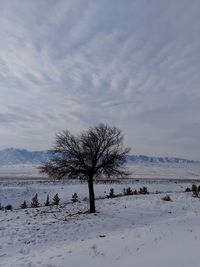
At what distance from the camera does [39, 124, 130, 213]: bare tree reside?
25.8 metres

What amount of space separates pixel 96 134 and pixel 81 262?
51.1ft

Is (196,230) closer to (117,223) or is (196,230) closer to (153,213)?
(117,223)

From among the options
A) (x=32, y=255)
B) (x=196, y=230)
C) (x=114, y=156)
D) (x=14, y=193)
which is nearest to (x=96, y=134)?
(x=114, y=156)

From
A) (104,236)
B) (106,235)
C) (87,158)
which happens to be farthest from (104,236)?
(87,158)

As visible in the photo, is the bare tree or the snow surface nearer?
the snow surface

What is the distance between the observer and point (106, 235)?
17.7 meters

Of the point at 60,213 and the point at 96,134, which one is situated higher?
the point at 96,134

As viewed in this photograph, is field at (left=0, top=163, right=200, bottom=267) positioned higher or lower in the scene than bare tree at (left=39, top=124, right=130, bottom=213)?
lower

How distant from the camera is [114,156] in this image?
87.4 ft

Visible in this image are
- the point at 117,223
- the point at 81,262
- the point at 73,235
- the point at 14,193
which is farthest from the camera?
the point at 14,193

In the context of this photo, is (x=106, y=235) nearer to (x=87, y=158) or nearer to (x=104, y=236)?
(x=104, y=236)

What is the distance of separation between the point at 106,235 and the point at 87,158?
9.45m

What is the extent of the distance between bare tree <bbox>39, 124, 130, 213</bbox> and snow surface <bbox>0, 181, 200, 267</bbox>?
3300 mm

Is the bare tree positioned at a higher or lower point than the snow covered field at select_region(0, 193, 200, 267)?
higher
